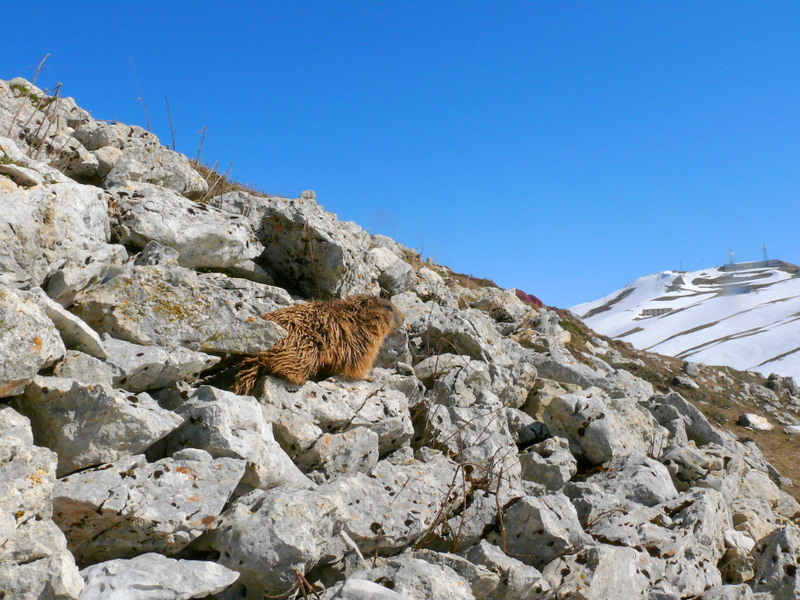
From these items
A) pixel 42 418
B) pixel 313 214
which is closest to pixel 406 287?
pixel 313 214

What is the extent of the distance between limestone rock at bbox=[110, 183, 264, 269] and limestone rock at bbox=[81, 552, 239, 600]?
419cm

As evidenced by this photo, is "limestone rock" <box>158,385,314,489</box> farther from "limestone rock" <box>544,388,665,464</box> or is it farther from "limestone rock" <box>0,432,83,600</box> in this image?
"limestone rock" <box>544,388,665,464</box>

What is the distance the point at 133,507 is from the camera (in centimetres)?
436

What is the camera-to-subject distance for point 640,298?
102875mm

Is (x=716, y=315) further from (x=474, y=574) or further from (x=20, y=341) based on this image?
(x=20, y=341)

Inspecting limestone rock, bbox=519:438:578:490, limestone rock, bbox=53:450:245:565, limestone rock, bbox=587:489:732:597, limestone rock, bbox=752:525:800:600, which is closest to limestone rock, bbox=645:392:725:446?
limestone rock, bbox=752:525:800:600

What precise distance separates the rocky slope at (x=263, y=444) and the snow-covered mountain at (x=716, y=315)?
1578 inches

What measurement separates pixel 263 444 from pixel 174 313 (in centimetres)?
172

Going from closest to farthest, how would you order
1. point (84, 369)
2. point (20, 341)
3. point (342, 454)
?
point (20, 341) < point (84, 369) < point (342, 454)

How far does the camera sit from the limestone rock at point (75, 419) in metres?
4.61

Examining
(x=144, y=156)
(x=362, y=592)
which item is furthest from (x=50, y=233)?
(x=144, y=156)

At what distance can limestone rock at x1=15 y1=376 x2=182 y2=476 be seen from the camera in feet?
15.1

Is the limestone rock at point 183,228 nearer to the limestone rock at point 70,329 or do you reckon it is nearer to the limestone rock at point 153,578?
the limestone rock at point 70,329

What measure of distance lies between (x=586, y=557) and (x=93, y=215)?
606cm
